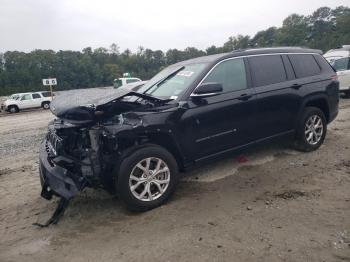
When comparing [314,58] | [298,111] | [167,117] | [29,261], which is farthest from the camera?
[314,58]

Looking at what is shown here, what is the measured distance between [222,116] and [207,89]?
1.64ft

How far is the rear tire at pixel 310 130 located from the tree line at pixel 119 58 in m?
62.9

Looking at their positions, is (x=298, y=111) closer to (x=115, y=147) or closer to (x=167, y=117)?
(x=167, y=117)

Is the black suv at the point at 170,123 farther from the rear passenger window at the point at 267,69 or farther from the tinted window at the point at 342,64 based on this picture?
the tinted window at the point at 342,64

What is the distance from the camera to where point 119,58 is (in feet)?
313

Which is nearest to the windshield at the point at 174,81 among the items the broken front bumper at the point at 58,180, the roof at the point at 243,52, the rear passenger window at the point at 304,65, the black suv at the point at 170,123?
the black suv at the point at 170,123

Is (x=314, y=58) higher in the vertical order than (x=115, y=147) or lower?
higher

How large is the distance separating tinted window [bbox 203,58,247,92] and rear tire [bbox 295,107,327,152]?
1475 millimetres

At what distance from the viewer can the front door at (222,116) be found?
175 inches

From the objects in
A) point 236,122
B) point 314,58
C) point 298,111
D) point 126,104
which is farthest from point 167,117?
point 314,58

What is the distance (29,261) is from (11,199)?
192 centimetres

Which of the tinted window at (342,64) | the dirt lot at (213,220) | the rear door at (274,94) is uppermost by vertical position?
the tinted window at (342,64)

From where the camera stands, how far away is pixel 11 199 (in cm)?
488

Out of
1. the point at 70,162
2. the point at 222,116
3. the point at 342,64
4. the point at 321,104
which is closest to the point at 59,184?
the point at 70,162
